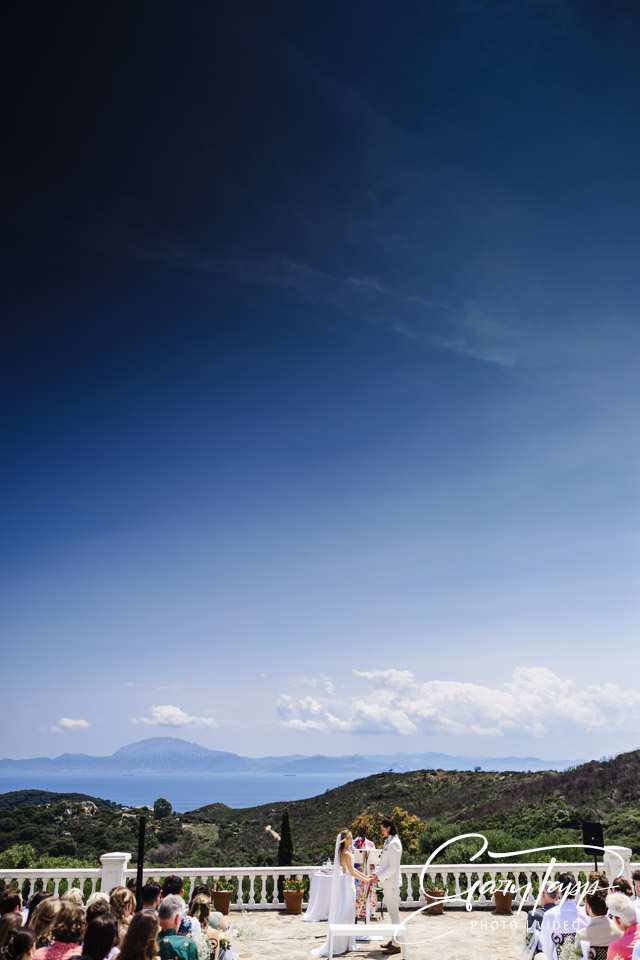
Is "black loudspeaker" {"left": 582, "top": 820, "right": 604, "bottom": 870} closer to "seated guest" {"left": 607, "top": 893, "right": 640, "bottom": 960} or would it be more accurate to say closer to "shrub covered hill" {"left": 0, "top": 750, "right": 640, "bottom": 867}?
"seated guest" {"left": 607, "top": 893, "right": 640, "bottom": 960}

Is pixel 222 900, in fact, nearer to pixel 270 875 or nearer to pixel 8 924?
pixel 270 875

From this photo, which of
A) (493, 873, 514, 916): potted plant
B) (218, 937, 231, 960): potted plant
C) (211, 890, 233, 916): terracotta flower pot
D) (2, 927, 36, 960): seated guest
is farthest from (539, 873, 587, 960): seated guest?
(211, 890, 233, 916): terracotta flower pot

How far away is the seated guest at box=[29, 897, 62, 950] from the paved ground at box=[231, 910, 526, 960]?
4.59 m

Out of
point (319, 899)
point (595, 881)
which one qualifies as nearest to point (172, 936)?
point (595, 881)

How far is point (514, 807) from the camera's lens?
29.8 metres

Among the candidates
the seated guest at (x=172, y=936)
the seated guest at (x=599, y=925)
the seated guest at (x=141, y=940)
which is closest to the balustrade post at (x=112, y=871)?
the seated guest at (x=172, y=936)

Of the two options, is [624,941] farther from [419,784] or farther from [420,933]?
[419,784]

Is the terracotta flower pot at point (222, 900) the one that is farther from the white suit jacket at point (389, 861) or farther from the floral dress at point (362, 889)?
the white suit jacket at point (389, 861)

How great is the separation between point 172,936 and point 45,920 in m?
1.01

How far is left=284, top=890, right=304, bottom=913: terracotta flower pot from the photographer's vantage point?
11633 millimetres

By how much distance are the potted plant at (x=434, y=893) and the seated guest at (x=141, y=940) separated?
27.5 ft

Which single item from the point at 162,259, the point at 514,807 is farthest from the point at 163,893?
the point at 514,807

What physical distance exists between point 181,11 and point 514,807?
103ft

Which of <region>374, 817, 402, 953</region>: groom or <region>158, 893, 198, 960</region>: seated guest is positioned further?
<region>374, 817, 402, 953</region>: groom
